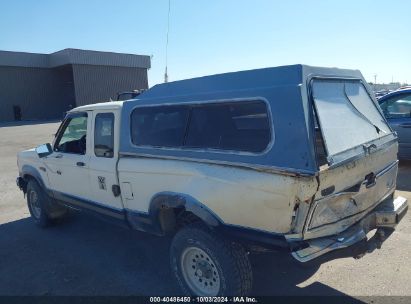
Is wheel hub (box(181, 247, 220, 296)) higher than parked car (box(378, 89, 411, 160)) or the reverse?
the reverse

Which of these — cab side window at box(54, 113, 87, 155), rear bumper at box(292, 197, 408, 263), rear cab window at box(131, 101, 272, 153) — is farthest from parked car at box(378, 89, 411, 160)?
cab side window at box(54, 113, 87, 155)

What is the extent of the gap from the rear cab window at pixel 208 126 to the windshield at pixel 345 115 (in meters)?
0.48

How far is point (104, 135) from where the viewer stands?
4.29m

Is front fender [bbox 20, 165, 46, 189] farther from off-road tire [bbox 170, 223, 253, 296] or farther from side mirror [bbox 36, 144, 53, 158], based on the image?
off-road tire [bbox 170, 223, 253, 296]

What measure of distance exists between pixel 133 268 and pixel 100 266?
1.33 ft

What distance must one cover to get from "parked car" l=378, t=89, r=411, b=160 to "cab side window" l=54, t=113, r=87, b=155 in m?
6.23

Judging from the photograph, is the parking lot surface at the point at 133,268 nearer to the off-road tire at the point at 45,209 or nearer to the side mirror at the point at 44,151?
the off-road tire at the point at 45,209

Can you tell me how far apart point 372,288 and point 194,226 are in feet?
5.85

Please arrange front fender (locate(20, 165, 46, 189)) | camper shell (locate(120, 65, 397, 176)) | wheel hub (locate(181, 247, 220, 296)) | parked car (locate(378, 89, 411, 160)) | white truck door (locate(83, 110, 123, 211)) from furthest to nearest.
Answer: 1. parked car (locate(378, 89, 411, 160))
2. front fender (locate(20, 165, 46, 189))
3. white truck door (locate(83, 110, 123, 211))
4. wheel hub (locate(181, 247, 220, 296))
5. camper shell (locate(120, 65, 397, 176))

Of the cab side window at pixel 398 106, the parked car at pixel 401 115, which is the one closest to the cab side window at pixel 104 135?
the parked car at pixel 401 115

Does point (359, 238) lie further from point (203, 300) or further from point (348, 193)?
point (203, 300)

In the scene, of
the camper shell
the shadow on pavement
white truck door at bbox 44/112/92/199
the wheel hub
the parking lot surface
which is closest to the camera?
the camper shell

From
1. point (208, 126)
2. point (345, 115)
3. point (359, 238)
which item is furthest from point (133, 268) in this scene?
point (345, 115)

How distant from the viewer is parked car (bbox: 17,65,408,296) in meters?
2.69
